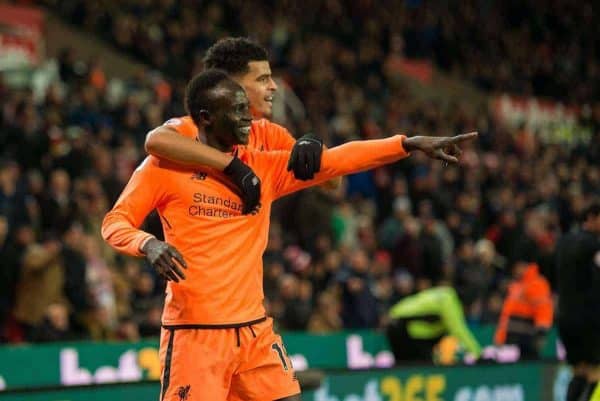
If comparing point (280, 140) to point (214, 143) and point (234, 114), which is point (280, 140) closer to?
point (214, 143)

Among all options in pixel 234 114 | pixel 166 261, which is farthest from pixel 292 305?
pixel 166 261

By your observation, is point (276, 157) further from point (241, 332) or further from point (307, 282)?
point (307, 282)

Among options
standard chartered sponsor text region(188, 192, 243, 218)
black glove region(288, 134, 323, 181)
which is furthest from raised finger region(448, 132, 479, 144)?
standard chartered sponsor text region(188, 192, 243, 218)

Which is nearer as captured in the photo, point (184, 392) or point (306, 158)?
point (184, 392)

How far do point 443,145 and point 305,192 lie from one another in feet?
29.1

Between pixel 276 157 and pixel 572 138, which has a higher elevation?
pixel 572 138

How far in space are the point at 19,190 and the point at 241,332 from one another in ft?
19.9

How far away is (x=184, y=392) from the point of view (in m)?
4.48

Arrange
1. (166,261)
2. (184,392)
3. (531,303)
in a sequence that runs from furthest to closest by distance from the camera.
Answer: (531,303)
(184,392)
(166,261)

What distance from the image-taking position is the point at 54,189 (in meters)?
10.5

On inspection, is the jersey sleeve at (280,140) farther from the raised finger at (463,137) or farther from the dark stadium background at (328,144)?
the dark stadium background at (328,144)

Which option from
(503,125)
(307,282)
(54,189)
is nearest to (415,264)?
(307,282)

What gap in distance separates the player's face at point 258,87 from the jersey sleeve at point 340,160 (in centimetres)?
32

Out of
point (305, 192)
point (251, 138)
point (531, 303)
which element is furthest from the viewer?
point (305, 192)
